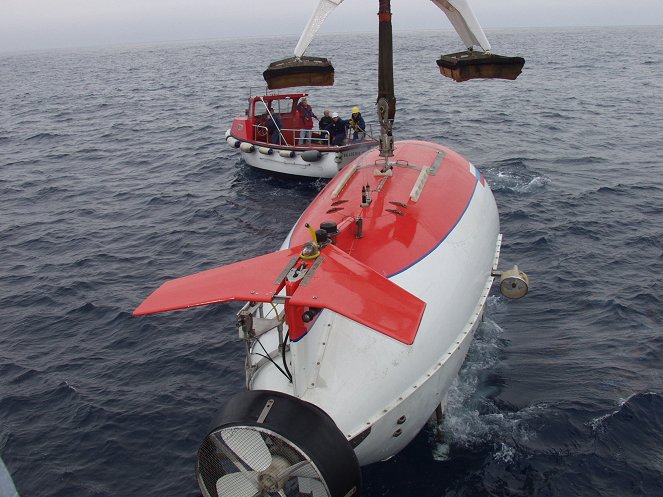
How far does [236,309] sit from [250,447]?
328 inches

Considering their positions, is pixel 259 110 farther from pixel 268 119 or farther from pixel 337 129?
pixel 337 129

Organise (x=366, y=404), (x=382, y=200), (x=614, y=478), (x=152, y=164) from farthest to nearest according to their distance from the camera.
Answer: (x=152, y=164)
(x=382, y=200)
(x=614, y=478)
(x=366, y=404)

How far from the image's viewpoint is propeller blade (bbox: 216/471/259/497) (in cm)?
625

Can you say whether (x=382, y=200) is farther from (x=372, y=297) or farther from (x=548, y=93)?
(x=548, y=93)

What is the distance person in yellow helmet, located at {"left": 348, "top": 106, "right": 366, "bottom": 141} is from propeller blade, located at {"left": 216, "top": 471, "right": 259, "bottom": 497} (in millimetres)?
16334

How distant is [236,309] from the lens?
14.2m

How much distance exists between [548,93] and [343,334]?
135 ft

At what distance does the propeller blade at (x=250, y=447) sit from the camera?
6.09 m

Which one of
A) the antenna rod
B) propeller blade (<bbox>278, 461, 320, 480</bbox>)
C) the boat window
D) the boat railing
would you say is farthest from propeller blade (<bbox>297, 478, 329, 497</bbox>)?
the boat window

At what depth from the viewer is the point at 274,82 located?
11711 mm

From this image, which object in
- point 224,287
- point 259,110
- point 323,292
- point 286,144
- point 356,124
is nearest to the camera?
point 323,292

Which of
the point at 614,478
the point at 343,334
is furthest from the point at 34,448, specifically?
the point at 614,478

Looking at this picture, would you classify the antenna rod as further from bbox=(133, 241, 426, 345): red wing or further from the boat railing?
the boat railing

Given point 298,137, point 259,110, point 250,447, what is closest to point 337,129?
point 298,137
